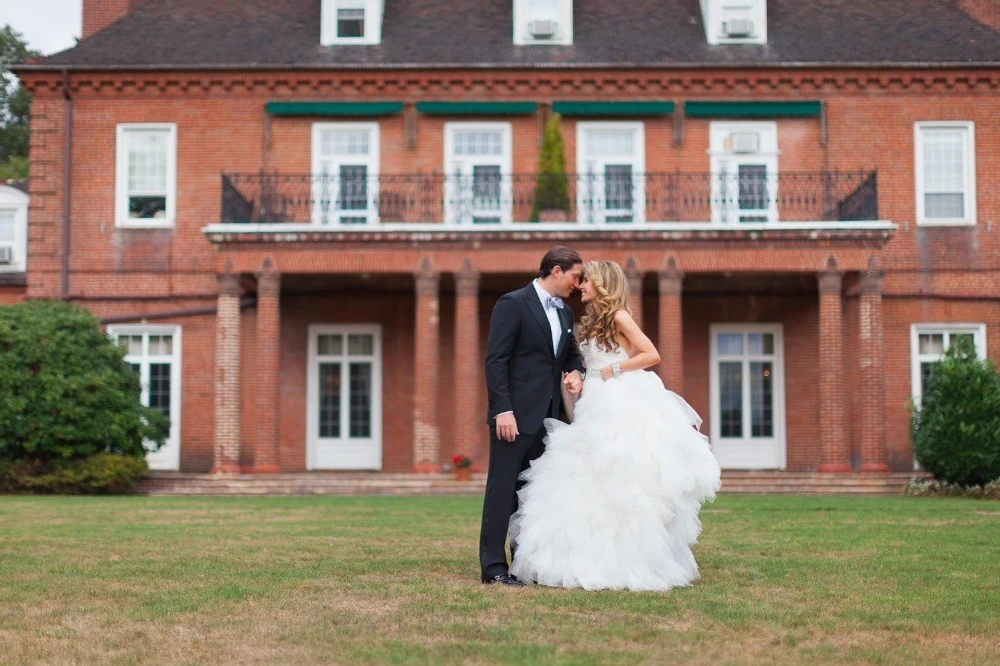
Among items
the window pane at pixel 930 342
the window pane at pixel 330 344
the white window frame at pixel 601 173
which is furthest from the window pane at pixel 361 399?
the window pane at pixel 930 342

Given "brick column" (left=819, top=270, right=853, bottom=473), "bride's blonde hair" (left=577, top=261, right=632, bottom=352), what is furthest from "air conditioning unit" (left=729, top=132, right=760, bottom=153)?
"bride's blonde hair" (left=577, top=261, right=632, bottom=352)

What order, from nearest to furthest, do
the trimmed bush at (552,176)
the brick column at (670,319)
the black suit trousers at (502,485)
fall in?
the black suit trousers at (502,485)
the brick column at (670,319)
the trimmed bush at (552,176)

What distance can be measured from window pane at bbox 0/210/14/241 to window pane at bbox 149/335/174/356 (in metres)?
5.22

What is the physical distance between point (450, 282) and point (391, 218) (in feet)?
5.74

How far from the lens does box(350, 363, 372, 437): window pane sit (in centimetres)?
2628

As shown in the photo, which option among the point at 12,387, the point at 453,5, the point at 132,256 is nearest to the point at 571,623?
the point at 12,387

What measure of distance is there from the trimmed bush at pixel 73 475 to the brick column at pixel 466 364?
5.58m

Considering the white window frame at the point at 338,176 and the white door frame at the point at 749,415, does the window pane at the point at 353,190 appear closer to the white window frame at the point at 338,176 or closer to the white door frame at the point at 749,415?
the white window frame at the point at 338,176

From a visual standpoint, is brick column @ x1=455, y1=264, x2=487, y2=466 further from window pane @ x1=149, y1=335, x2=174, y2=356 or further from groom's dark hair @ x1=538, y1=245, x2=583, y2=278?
groom's dark hair @ x1=538, y1=245, x2=583, y2=278

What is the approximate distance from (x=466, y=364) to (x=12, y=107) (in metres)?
31.4

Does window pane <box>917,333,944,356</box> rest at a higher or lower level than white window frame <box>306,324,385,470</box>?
higher

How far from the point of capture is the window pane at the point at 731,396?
2630cm

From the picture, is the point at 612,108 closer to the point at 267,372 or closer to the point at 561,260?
the point at 267,372

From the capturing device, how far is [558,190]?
23656 mm
